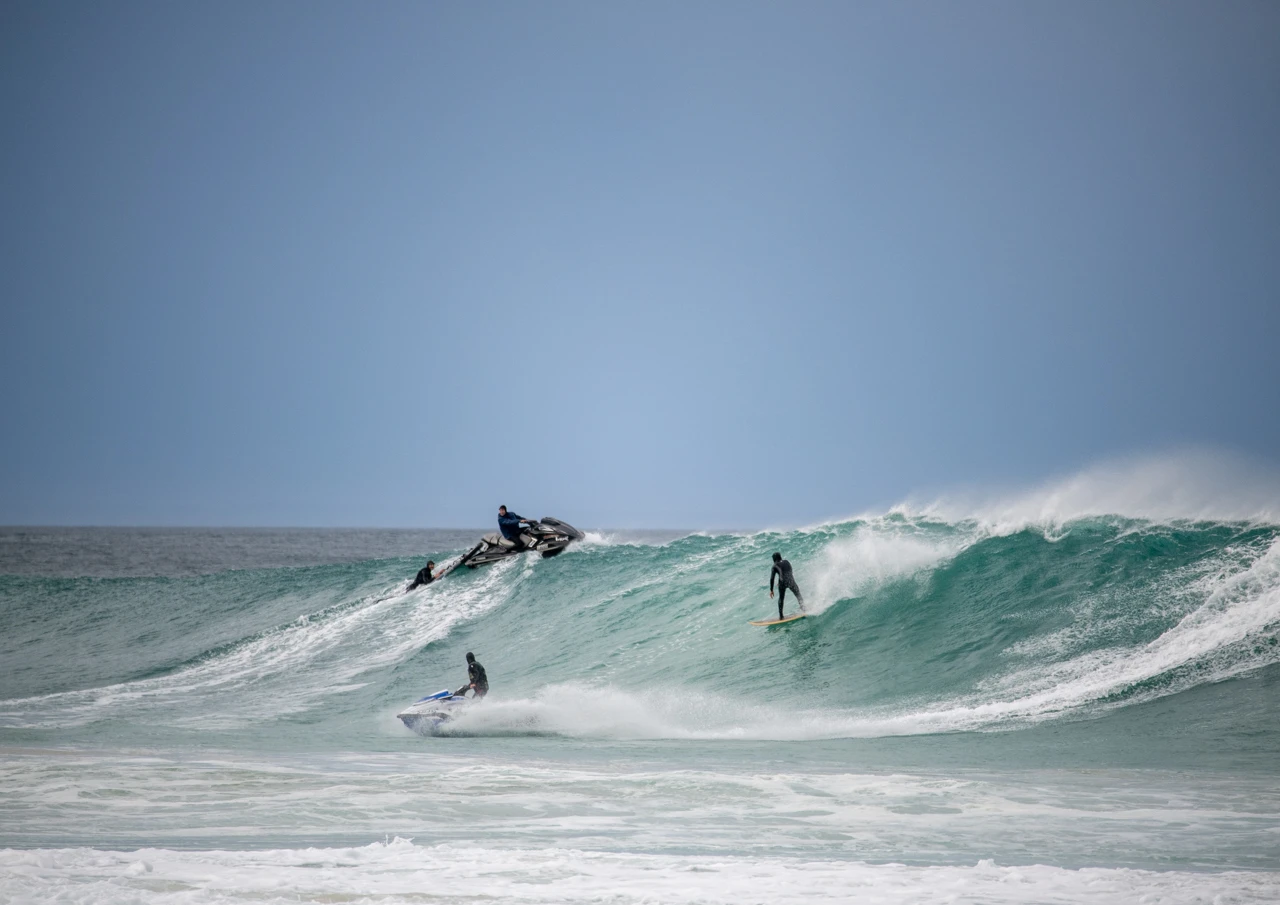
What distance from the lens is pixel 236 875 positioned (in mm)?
5621

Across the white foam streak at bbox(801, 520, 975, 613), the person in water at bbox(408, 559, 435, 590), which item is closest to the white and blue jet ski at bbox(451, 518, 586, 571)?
the person in water at bbox(408, 559, 435, 590)

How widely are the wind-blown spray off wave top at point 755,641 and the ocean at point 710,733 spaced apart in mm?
79

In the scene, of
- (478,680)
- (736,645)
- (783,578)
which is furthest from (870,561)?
(478,680)

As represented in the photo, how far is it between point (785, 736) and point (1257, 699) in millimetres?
5368

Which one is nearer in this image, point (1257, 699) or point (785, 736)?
point (1257, 699)

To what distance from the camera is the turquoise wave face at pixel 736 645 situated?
1256cm

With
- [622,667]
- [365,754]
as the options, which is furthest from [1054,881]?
[622,667]

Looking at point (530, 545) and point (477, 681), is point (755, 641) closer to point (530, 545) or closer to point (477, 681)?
point (477, 681)

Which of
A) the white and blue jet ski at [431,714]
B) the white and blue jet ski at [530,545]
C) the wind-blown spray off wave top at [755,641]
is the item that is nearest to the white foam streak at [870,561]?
the wind-blown spray off wave top at [755,641]

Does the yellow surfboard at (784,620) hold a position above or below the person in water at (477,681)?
above

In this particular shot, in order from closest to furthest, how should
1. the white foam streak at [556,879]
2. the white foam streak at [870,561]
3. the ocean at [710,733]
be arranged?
the white foam streak at [556,879] → the ocean at [710,733] → the white foam streak at [870,561]

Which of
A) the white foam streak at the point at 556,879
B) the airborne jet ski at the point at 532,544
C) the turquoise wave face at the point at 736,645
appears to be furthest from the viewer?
the airborne jet ski at the point at 532,544

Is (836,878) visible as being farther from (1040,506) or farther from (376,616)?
(376,616)

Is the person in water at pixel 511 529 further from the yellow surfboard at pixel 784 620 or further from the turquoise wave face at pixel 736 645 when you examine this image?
the yellow surfboard at pixel 784 620
